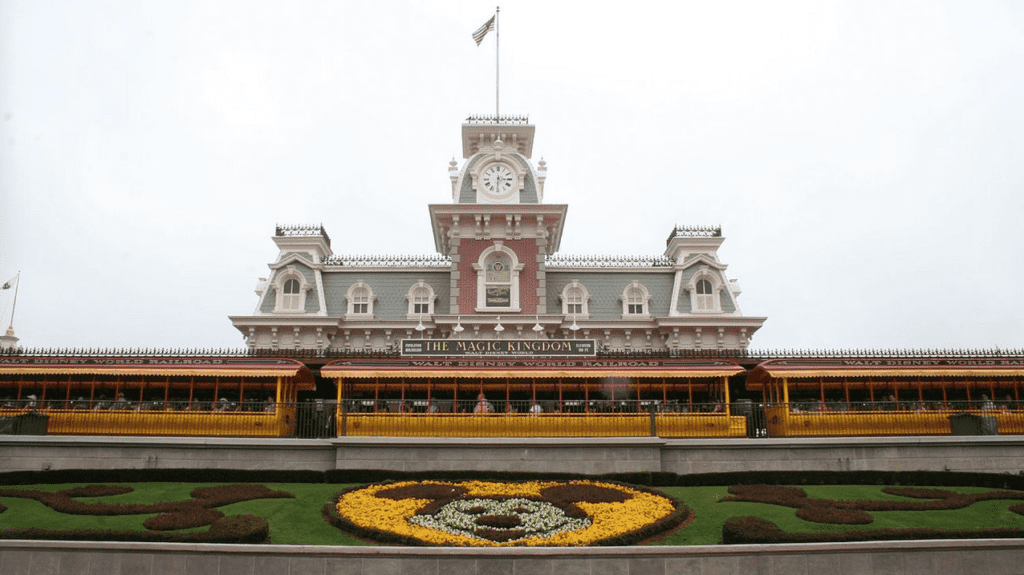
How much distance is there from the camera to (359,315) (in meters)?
40.5

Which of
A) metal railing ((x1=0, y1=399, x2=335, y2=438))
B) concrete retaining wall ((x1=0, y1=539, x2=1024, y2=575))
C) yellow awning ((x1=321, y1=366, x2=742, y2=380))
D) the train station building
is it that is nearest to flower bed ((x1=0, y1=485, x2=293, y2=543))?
concrete retaining wall ((x1=0, y1=539, x2=1024, y2=575))

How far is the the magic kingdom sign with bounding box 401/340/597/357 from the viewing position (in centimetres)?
2712

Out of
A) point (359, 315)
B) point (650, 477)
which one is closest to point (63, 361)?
point (359, 315)

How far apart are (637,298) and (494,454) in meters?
21.5

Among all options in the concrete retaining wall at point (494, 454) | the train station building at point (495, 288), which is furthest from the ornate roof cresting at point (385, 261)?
the concrete retaining wall at point (494, 454)

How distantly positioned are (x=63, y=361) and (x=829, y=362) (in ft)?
98.0

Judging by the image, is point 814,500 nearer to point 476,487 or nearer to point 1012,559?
point 1012,559

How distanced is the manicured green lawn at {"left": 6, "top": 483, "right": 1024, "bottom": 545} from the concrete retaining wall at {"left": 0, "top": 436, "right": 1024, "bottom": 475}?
2087 mm

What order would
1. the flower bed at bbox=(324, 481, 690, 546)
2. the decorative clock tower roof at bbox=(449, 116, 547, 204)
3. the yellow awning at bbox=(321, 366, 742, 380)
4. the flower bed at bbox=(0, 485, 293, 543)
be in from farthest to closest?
the decorative clock tower roof at bbox=(449, 116, 547, 204), the yellow awning at bbox=(321, 366, 742, 380), the flower bed at bbox=(324, 481, 690, 546), the flower bed at bbox=(0, 485, 293, 543)

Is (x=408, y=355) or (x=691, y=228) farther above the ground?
(x=691, y=228)

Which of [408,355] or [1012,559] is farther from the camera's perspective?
[408,355]

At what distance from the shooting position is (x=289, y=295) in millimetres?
40938

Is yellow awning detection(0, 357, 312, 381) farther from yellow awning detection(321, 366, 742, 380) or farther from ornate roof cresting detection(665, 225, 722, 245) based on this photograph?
ornate roof cresting detection(665, 225, 722, 245)

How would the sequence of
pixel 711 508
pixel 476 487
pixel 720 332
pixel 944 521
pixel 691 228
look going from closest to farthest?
pixel 944 521 < pixel 711 508 < pixel 476 487 < pixel 720 332 < pixel 691 228
